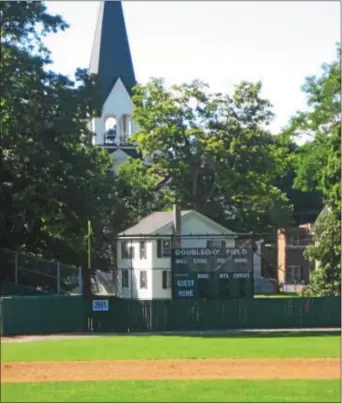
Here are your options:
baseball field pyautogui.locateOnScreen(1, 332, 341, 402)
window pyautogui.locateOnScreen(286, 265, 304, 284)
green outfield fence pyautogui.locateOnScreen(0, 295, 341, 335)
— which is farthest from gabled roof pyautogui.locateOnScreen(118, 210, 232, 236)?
window pyautogui.locateOnScreen(286, 265, 304, 284)

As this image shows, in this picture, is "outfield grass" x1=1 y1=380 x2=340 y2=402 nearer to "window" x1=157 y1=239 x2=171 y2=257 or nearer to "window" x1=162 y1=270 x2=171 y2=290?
"window" x1=162 y1=270 x2=171 y2=290

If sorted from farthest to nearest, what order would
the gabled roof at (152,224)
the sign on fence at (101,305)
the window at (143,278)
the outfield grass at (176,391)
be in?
1. the gabled roof at (152,224)
2. the window at (143,278)
3. the sign on fence at (101,305)
4. the outfield grass at (176,391)

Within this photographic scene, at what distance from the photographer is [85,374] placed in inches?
875

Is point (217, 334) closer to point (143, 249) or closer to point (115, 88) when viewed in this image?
point (143, 249)

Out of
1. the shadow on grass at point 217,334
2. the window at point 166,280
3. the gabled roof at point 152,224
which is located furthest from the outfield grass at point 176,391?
the gabled roof at point 152,224

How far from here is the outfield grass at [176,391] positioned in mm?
17203

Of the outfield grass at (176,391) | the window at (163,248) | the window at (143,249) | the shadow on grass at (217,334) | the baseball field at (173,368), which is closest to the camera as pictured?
the outfield grass at (176,391)

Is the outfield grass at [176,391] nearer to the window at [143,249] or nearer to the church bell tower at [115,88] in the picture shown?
the window at [143,249]

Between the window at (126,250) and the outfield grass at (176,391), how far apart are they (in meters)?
24.0

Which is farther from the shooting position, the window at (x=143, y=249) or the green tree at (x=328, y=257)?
the green tree at (x=328, y=257)

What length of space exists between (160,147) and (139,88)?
15.5ft

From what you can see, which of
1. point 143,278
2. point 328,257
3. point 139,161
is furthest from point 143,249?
point 139,161

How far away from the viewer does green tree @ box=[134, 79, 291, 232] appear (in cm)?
5953

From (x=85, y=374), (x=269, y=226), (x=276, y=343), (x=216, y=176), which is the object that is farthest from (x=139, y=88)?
(x=85, y=374)
